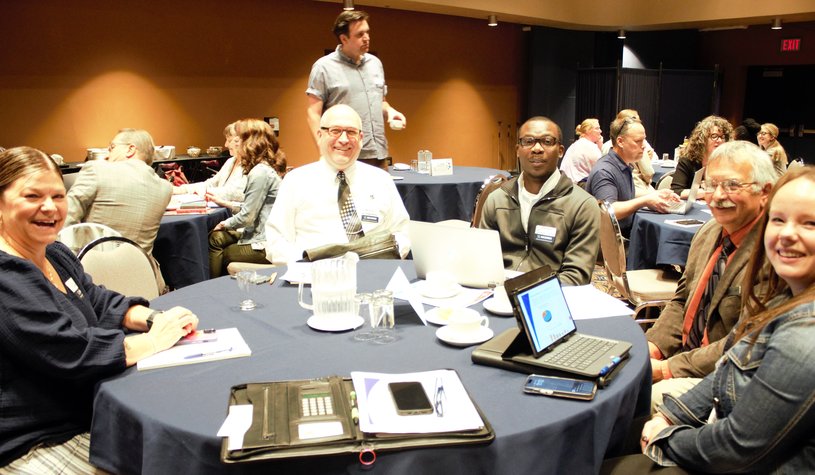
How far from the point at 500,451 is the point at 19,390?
1.27 meters

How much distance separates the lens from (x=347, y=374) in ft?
5.67

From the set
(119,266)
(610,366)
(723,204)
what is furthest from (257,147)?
(610,366)

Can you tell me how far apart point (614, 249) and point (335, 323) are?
82.1 inches

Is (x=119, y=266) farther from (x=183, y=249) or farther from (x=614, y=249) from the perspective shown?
(x=614, y=249)

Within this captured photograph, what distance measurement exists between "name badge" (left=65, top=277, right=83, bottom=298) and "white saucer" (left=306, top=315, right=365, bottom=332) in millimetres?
725

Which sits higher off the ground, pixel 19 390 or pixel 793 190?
pixel 793 190

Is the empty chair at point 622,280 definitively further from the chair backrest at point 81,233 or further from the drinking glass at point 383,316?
the chair backrest at point 81,233

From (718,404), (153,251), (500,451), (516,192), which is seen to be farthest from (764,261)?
(153,251)

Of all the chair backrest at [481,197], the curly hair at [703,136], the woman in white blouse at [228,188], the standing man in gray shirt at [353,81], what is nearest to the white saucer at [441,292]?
the chair backrest at [481,197]

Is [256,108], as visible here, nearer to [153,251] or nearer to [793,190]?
[153,251]

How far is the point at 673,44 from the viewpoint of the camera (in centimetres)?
1263

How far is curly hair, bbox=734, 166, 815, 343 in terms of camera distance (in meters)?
1.55

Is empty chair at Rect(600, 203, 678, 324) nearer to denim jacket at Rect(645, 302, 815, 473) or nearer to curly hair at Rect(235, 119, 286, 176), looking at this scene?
denim jacket at Rect(645, 302, 815, 473)

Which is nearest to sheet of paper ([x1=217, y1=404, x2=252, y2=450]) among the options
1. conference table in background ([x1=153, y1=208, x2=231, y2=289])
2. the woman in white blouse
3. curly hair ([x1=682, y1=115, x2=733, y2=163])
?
conference table in background ([x1=153, y1=208, x2=231, y2=289])
